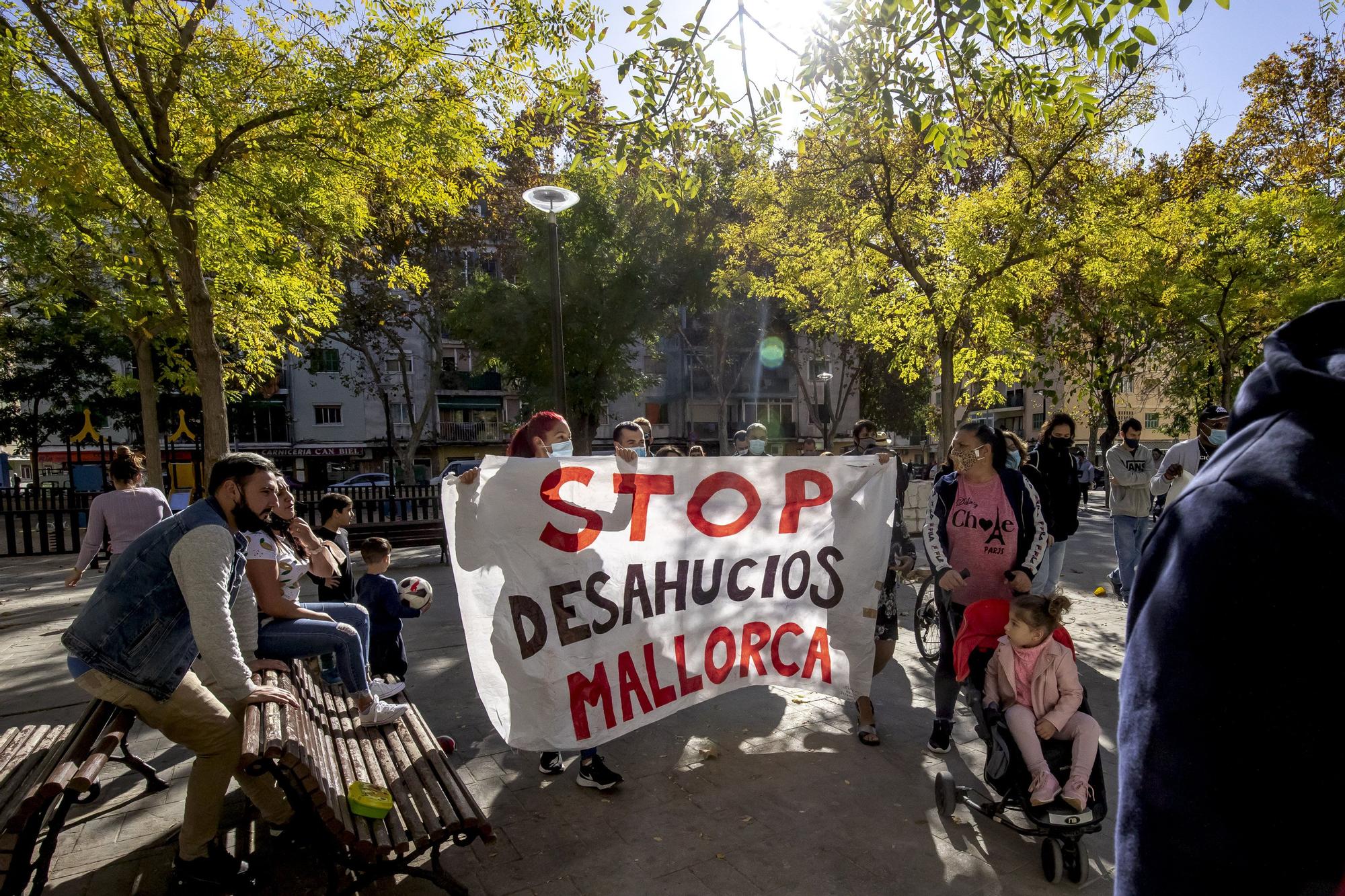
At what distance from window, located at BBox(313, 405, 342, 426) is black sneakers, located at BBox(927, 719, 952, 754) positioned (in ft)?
→ 143

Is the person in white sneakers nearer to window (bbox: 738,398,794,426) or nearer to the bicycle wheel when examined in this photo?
the bicycle wheel

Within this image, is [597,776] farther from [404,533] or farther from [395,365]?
[395,365]

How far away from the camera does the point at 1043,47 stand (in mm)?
4516

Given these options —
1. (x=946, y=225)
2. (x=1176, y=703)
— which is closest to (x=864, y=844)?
(x=1176, y=703)

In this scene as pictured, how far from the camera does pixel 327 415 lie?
42.8 m

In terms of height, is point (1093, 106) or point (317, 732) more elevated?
point (1093, 106)

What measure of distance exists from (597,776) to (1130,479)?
6264 mm

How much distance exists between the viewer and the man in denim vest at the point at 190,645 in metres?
2.97

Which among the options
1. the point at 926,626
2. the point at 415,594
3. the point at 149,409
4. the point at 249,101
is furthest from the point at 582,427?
the point at 415,594

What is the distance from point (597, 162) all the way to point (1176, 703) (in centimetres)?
515

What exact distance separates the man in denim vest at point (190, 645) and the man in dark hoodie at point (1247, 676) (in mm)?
3165

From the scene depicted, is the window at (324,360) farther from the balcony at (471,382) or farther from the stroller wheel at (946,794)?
the stroller wheel at (946,794)

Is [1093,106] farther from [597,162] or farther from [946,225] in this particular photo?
[946,225]

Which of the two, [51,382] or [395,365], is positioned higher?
[395,365]
